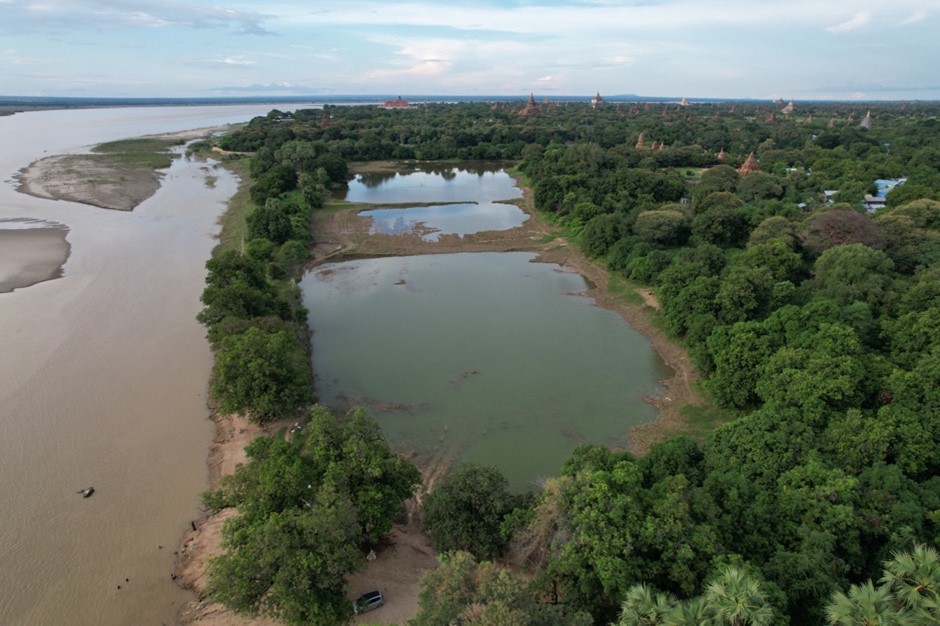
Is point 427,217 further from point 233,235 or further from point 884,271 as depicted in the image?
point 884,271

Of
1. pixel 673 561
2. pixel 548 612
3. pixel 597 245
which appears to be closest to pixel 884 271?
pixel 597 245

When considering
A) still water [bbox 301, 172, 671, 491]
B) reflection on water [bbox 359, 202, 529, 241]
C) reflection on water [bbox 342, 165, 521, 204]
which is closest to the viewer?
still water [bbox 301, 172, 671, 491]

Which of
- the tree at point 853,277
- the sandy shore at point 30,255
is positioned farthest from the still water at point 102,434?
the tree at point 853,277

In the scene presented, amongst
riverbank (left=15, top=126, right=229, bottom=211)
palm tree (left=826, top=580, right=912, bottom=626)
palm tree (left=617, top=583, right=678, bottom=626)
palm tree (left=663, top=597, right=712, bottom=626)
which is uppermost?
riverbank (left=15, top=126, right=229, bottom=211)

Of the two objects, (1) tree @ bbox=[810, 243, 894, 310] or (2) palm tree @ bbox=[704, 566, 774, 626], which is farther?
(1) tree @ bbox=[810, 243, 894, 310]

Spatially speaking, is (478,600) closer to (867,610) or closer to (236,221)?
(867,610)

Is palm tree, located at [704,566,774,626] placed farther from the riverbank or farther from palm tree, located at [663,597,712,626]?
the riverbank

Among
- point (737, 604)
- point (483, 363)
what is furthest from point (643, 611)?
point (483, 363)

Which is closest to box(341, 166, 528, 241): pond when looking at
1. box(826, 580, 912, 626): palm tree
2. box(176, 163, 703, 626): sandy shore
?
box(176, 163, 703, 626): sandy shore
